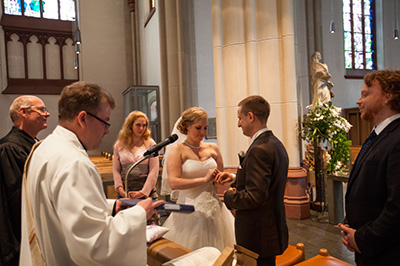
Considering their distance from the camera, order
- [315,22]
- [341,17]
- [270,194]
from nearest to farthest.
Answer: [270,194], [315,22], [341,17]

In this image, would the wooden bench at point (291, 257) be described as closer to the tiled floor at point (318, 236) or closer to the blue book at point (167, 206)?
the blue book at point (167, 206)

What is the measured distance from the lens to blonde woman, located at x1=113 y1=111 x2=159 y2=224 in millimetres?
3488

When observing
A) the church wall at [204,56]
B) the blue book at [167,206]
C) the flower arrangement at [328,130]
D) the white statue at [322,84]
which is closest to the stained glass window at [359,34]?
the church wall at [204,56]

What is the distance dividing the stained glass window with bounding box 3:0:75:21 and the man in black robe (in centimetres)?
1145

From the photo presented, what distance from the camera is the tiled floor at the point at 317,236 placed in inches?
141

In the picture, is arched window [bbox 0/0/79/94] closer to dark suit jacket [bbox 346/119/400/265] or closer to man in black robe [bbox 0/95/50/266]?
man in black robe [bbox 0/95/50/266]

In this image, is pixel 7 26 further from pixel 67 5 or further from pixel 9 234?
pixel 9 234

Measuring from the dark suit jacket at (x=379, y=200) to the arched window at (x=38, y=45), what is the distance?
40.3ft

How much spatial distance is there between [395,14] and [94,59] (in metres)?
11.8

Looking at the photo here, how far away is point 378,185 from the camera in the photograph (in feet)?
5.16

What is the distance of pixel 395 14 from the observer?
11906 mm

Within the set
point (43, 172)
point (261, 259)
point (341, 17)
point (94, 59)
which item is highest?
point (341, 17)

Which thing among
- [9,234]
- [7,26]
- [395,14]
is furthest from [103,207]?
[395,14]

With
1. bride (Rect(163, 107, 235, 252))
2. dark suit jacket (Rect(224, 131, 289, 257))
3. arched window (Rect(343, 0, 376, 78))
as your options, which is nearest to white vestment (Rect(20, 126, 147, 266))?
dark suit jacket (Rect(224, 131, 289, 257))
